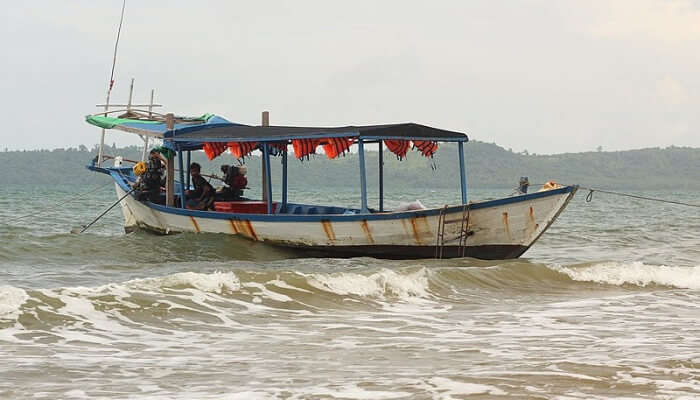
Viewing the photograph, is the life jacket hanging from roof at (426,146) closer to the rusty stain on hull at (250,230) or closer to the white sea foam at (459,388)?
the rusty stain on hull at (250,230)

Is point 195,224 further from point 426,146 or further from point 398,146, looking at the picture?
point 426,146

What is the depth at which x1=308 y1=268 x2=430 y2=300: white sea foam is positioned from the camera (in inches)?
455

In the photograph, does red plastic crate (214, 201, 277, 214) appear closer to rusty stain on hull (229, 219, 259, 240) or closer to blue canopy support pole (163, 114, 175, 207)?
blue canopy support pole (163, 114, 175, 207)

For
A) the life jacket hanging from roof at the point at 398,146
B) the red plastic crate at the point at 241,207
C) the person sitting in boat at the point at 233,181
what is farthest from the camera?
the person sitting in boat at the point at 233,181

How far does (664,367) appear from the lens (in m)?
7.11

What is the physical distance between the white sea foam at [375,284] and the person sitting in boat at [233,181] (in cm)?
610

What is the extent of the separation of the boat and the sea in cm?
Answer: 27

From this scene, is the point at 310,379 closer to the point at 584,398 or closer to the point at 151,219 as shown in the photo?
the point at 584,398

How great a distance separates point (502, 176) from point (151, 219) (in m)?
126

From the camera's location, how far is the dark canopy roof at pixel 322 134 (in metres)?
14.3

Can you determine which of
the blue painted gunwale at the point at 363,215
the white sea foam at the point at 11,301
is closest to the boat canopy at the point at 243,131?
the blue painted gunwale at the point at 363,215

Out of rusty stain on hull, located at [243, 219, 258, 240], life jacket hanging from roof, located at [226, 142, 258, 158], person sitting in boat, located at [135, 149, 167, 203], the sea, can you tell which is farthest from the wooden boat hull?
person sitting in boat, located at [135, 149, 167, 203]

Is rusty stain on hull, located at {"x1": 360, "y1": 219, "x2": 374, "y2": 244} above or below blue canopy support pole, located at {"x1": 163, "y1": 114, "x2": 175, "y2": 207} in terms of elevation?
below

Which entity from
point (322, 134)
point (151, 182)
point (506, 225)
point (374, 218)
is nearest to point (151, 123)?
point (151, 182)
